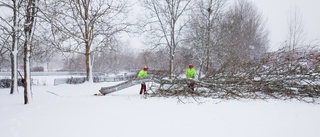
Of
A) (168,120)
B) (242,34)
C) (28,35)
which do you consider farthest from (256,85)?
(242,34)

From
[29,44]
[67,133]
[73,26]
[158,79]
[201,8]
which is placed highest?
[201,8]

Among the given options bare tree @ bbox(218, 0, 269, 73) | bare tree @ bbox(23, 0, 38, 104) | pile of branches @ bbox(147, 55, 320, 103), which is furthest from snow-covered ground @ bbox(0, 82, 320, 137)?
bare tree @ bbox(218, 0, 269, 73)

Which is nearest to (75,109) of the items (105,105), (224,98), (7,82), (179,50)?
(105,105)

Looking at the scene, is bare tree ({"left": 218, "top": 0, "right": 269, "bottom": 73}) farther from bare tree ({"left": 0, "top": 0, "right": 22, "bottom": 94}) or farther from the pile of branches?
bare tree ({"left": 0, "top": 0, "right": 22, "bottom": 94})

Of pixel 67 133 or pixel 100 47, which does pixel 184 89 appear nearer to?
pixel 67 133

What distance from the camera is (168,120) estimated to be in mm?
5512

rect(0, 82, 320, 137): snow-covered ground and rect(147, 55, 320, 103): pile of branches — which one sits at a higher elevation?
rect(147, 55, 320, 103): pile of branches

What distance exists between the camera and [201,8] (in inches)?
901

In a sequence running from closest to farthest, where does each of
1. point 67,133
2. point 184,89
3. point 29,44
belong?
1. point 67,133
2. point 29,44
3. point 184,89

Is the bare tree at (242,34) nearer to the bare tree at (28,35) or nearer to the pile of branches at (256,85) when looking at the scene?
the pile of branches at (256,85)

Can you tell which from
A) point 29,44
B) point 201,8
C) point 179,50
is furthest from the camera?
point 179,50

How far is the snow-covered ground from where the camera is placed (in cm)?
459

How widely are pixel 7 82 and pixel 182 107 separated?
18.6m

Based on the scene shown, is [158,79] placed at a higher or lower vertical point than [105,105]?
higher
